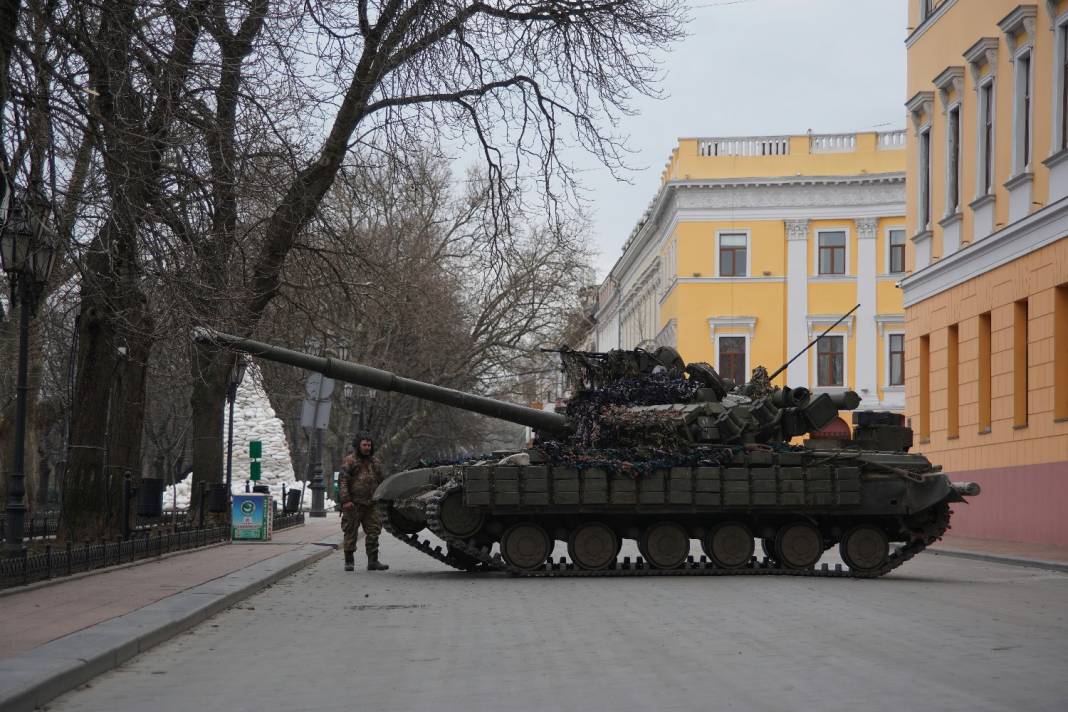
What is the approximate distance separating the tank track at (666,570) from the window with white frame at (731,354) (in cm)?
3884

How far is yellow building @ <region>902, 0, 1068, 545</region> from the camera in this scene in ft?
83.9

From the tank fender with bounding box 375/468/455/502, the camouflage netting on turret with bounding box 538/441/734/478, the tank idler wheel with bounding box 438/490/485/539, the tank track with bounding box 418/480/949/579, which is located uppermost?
the camouflage netting on turret with bounding box 538/441/734/478

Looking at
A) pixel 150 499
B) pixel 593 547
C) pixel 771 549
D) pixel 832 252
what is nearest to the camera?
pixel 593 547

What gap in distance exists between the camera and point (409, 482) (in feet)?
62.5

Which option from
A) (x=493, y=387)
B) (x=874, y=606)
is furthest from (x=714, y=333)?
(x=874, y=606)

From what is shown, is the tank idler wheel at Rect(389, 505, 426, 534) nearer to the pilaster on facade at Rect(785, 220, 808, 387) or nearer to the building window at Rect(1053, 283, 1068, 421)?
the building window at Rect(1053, 283, 1068, 421)

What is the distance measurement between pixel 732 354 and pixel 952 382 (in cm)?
2630

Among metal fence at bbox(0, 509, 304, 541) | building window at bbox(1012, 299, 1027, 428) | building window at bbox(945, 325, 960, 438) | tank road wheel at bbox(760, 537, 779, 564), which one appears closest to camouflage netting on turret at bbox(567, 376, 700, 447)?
tank road wheel at bbox(760, 537, 779, 564)

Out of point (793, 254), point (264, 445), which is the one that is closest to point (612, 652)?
point (793, 254)

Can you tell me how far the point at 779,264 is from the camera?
57.7 m

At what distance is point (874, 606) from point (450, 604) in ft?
12.8

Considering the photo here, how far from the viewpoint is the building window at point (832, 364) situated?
185 ft

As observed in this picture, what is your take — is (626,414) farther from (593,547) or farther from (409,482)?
(409,482)

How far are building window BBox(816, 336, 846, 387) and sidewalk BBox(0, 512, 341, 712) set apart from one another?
3846 centimetres
